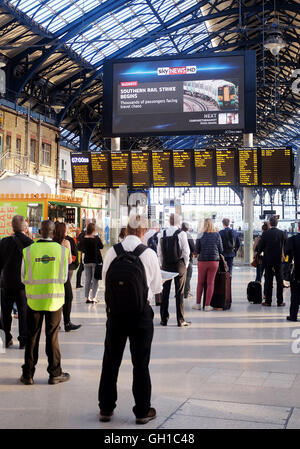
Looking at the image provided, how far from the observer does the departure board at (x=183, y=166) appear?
17.5 m

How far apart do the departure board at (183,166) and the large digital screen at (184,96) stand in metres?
0.78

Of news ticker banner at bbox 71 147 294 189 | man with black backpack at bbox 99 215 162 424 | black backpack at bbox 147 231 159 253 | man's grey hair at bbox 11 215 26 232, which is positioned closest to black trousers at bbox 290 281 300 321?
black backpack at bbox 147 231 159 253

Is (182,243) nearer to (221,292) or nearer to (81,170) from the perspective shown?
(221,292)

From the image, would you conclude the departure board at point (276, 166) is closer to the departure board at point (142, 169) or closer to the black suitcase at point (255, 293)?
the departure board at point (142, 169)

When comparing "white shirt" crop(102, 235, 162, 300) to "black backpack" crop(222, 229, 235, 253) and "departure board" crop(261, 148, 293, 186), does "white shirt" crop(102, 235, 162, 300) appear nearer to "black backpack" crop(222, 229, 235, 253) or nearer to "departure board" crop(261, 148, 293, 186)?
"black backpack" crop(222, 229, 235, 253)

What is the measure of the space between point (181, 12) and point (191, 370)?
23484 millimetres

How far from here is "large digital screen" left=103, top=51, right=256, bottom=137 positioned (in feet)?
55.8

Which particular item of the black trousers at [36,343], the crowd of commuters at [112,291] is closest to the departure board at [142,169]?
the crowd of commuters at [112,291]

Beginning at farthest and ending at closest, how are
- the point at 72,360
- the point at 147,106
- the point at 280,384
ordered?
the point at 147,106, the point at 72,360, the point at 280,384

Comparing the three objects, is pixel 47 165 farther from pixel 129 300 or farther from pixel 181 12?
pixel 129 300

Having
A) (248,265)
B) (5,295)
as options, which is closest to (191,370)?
(5,295)

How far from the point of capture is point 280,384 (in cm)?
548

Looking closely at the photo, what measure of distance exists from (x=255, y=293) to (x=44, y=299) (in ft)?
Answer: 22.2

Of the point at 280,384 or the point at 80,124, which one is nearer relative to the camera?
the point at 280,384
